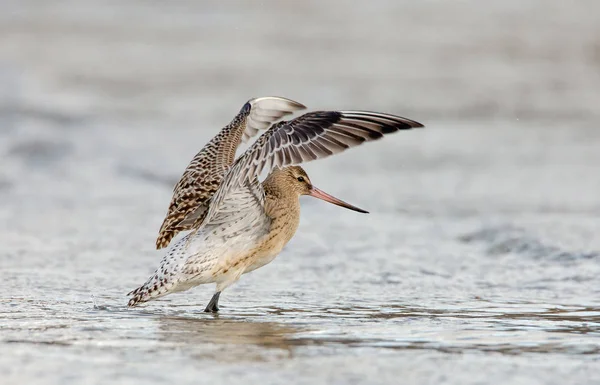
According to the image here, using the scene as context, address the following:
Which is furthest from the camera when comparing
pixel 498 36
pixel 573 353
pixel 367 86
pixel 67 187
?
pixel 498 36

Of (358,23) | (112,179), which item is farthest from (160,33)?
(112,179)

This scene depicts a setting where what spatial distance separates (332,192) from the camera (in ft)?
33.5

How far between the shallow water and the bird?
197mm

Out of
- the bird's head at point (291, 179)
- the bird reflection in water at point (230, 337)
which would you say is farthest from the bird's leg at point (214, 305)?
the bird's head at point (291, 179)

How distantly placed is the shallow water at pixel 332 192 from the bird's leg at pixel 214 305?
0.17ft

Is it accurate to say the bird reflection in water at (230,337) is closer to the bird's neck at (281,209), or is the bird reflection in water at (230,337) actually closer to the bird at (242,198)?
the bird at (242,198)

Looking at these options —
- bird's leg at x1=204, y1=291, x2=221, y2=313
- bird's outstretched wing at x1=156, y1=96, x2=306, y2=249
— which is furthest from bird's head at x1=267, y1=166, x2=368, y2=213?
bird's leg at x1=204, y1=291, x2=221, y2=313

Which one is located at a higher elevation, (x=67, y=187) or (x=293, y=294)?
(x=67, y=187)

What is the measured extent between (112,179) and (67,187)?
47 centimetres

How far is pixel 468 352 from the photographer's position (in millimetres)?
4703

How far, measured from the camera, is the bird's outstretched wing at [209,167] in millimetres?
6527

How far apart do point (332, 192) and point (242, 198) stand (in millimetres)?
3981

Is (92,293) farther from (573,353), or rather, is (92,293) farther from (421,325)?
(573,353)

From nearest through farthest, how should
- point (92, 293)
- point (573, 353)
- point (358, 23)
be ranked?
point (573, 353) → point (92, 293) → point (358, 23)
